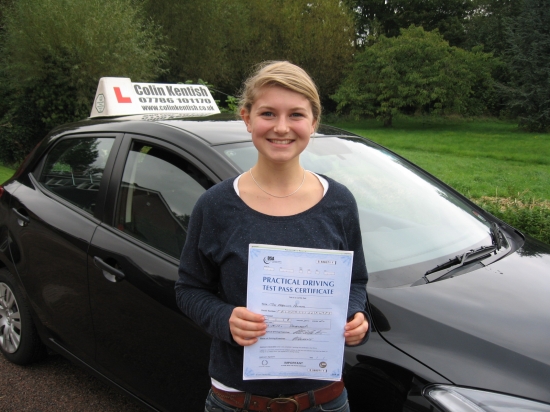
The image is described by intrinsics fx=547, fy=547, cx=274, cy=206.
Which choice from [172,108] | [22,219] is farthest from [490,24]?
[22,219]

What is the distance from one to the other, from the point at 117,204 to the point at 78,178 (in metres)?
0.48

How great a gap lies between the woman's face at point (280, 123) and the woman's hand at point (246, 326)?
43 cm

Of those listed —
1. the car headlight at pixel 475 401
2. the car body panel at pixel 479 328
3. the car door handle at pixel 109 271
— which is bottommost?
the car door handle at pixel 109 271

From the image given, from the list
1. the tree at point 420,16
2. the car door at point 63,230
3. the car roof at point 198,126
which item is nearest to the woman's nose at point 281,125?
the car roof at point 198,126

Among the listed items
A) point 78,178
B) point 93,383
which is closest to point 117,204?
point 78,178

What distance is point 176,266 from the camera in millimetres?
2365

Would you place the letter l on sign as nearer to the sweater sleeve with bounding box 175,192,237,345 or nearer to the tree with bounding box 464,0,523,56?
the sweater sleeve with bounding box 175,192,237,345

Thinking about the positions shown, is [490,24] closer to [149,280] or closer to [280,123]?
[149,280]

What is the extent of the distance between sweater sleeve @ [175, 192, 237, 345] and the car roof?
98 cm

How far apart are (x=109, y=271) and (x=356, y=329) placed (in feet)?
4.87

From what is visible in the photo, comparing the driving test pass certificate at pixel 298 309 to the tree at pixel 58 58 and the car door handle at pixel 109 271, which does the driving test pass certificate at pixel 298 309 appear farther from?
the tree at pixel 58 58

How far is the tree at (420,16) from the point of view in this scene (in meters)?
41.9

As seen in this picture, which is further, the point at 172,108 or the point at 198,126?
the point at 172,108

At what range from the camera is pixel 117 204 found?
2750mm
